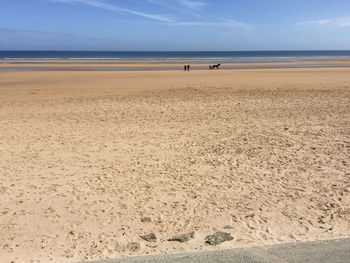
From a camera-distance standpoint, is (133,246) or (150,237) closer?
(133,246)

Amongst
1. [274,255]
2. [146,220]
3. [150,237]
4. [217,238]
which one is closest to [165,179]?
[146,220]

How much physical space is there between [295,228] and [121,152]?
4.44 meters

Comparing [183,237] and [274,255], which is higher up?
[274,255]

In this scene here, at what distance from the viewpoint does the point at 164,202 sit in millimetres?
5508

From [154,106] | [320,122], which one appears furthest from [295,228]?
[154,106]

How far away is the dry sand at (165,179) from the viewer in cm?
446

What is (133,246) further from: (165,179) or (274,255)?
(165,179)

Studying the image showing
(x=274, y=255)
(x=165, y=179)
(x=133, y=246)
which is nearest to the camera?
(x=274, y=255)

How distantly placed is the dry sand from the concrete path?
0.36 meters

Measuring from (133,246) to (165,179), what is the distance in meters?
2.36

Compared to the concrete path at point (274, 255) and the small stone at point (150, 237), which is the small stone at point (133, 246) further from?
the concrete path at point (274, 255)

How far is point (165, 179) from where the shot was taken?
6453mm

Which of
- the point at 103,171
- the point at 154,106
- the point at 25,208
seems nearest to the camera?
the point at 25,208

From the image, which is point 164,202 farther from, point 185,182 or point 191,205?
point 185,182
